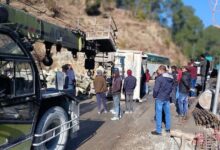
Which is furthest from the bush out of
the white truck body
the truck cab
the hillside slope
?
the truck cab

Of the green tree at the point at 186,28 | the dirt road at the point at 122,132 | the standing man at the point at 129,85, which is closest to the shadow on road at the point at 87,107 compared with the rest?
the dirt road at the point at 122,132

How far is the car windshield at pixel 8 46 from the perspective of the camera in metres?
5.55

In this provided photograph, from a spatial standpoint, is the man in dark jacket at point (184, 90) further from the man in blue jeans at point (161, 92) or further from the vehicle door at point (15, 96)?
the vehicle door at point (15, 96)

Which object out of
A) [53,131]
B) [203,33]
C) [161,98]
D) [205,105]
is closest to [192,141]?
[161,98]

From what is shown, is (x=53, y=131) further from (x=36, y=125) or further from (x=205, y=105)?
(x=205, y=105)

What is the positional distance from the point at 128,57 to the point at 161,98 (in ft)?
28.8

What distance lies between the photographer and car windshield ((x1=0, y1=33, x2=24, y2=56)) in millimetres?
5547

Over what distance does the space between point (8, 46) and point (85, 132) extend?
18.0 ft

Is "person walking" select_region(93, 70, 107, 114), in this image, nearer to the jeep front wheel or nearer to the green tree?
the jeep front wheel

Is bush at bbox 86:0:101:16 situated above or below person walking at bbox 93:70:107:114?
above

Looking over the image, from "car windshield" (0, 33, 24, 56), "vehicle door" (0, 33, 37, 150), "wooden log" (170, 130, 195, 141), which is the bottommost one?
"wooden log" (170, 130, 195, 141)

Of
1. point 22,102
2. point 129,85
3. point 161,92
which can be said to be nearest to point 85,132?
point 161,92

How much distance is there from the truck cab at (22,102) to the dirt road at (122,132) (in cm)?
203

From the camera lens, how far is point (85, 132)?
10648mm
